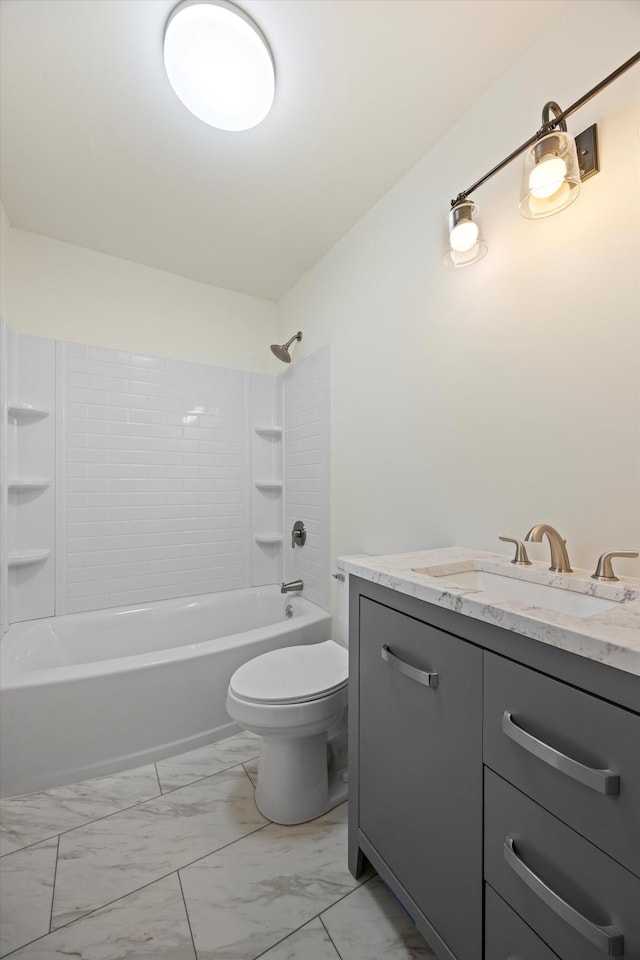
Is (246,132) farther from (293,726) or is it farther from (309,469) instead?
(293,726)

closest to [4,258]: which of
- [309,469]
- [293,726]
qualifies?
[309,469]

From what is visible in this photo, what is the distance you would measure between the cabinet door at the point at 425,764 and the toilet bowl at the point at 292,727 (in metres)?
0.30

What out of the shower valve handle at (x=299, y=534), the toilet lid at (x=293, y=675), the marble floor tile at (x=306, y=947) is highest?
the shower valve handle at (x=299, y=534)

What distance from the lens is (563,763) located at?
0.59m

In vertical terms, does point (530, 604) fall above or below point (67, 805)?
above

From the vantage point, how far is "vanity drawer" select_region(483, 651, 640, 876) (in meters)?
0.54

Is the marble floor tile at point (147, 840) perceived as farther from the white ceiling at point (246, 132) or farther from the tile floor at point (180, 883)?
the white ceiling at point (246, 132)

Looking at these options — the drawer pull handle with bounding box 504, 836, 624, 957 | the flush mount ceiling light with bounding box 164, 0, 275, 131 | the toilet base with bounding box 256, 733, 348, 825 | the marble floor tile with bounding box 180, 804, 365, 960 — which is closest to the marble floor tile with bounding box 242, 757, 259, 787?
the toilet base with bounding box 256, 733, 348, 825

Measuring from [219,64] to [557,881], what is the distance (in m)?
2.12

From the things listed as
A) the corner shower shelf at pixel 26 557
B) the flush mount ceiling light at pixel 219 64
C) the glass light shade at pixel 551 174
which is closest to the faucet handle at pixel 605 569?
the glass light shade at pixel 551 174

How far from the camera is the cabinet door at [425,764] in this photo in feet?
2.58

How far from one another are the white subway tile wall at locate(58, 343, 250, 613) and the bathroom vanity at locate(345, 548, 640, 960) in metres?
1.74

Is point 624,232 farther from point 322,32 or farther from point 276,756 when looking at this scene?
point 276,756

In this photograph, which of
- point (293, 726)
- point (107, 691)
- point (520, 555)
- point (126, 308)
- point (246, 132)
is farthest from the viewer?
point (126, 308)
